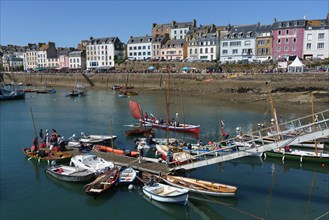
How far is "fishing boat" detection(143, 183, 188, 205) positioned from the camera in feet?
58.0

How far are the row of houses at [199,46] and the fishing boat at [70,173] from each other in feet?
215

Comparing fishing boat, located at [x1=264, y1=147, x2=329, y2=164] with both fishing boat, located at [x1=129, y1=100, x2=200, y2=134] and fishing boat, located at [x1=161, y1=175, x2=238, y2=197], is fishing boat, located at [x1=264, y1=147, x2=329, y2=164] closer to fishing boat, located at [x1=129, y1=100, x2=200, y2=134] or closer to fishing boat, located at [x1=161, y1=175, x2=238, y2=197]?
fishing boat, located at [x1=161, y1=175, x2=238, y2=197]

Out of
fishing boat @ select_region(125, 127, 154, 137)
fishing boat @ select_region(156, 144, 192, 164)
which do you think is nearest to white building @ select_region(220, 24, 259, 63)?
fishing boat @ select_region(125, 127, 154, 137)

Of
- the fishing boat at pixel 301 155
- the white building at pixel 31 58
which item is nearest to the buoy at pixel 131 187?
the fishing boat at pixel 301 155

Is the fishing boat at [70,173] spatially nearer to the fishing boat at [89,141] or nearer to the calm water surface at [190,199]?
the calm water surface at [190,199]

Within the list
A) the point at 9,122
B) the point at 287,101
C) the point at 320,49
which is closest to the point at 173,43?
the point at 320,49

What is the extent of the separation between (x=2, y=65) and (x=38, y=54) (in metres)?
23.7

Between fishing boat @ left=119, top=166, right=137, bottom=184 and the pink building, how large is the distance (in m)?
65.4

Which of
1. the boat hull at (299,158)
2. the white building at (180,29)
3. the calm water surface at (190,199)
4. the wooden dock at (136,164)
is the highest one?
the white building at (180,29)

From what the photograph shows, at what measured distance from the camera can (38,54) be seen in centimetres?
13888

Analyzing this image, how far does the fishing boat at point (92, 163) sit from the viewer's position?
73.0ft

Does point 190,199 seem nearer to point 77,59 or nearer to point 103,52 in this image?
point 103,52

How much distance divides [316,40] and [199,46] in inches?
1283

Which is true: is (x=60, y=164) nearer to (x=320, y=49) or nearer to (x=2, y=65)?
(x=320, y=49)
